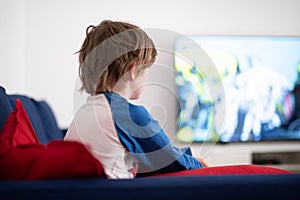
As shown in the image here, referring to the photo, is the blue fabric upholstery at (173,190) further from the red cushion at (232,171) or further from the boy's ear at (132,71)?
the boy's ear at (132,71)

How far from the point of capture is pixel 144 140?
1.13m

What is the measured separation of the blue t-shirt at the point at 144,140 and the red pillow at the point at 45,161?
0.19 m

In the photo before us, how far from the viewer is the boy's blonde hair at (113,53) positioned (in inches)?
50.0

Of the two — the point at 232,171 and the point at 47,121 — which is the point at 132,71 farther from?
the point at 47,121

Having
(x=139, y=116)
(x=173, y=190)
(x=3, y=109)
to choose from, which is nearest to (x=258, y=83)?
(x=3, y=109)

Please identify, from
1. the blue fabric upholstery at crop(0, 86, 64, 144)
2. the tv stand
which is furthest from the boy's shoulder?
the tv stand

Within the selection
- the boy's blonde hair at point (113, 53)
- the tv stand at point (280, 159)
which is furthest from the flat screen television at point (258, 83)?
the boy's blonde hair at point (113, 53)

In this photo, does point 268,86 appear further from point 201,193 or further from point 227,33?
point 201,193

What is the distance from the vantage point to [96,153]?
112 cm

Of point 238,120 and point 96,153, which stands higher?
point 96,153

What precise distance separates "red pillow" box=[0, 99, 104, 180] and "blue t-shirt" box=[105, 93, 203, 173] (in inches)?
7.5

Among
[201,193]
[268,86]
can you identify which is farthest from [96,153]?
[268,86]
